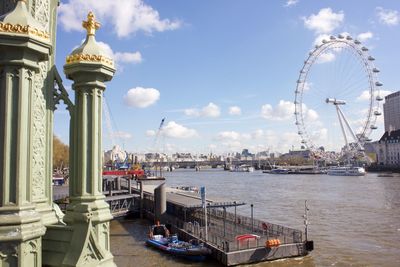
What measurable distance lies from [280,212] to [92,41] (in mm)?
53715

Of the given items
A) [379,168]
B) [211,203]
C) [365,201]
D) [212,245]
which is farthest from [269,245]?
[379,168]

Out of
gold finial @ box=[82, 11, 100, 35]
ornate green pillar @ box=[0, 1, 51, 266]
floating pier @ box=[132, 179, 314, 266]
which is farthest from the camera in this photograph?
floating pier @ box=[132, 179, 314, 266]

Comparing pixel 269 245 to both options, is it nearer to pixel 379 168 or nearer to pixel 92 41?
pixel 92 41

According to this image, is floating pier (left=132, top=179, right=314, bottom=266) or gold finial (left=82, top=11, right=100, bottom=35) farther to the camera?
floating pier (left=132, top=179, right=314, bottom=266)

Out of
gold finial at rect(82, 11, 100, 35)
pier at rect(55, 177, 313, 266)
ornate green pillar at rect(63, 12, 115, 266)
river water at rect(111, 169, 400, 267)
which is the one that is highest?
gold finial at rect(82, 11, 100, 35)

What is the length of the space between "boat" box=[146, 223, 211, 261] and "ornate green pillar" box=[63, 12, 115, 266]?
24.4 m

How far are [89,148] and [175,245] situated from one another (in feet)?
89.8

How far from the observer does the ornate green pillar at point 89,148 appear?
5504mm

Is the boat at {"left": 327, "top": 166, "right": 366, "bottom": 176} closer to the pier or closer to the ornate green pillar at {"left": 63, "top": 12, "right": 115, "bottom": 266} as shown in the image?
the pier

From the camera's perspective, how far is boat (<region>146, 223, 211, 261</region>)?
29219 millimetres

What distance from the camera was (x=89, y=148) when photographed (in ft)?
18.7

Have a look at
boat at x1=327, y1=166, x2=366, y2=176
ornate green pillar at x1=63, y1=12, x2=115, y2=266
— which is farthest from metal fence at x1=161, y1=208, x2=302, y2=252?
boat at x1=327, y1=166, x2=366, y2=176

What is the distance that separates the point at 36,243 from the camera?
443 centimetres

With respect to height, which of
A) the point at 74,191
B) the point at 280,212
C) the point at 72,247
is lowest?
the point at 280,212
